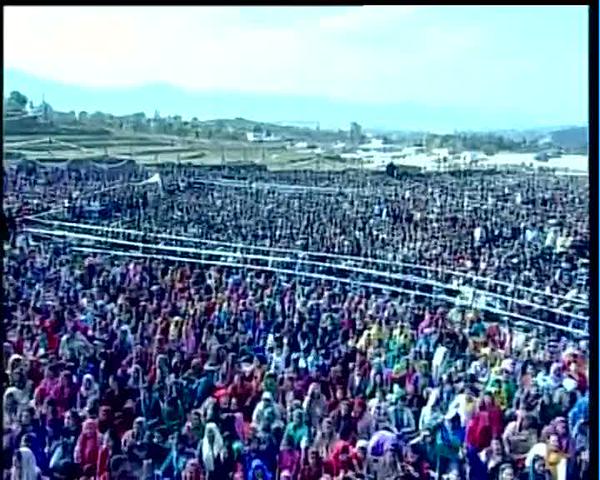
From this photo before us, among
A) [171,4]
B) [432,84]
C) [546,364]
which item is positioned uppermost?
[171,4]

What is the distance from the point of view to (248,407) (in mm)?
2004

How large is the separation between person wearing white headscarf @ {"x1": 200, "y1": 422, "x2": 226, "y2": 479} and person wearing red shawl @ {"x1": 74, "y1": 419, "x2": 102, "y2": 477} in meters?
0.20

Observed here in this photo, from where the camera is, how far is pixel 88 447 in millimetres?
1996

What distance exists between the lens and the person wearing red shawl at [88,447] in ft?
6.54

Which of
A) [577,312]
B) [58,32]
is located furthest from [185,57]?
[577,312]

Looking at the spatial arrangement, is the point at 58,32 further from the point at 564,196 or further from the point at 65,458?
the point at 564,196

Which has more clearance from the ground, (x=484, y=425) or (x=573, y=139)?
(x=573, y=139)

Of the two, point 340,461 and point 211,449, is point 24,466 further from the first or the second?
point 340,461

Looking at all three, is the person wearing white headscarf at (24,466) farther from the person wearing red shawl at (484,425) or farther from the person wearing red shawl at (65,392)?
the person wearing red shawl at (484,425)

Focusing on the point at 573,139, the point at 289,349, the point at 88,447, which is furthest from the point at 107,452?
the point at 573,139

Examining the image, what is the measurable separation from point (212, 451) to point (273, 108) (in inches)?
25.6

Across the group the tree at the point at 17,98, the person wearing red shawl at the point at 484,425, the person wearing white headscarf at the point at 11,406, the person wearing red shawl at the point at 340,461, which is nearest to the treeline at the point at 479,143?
the person wearing red shawl at the point at 484,425

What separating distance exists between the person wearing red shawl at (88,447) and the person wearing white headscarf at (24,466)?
81mm

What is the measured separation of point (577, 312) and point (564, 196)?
0.71 feet
